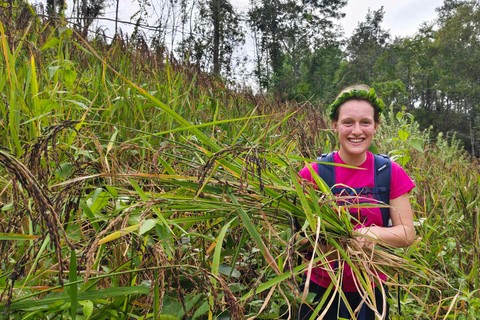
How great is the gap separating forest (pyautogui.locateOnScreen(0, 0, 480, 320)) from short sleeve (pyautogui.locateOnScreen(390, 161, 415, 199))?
12.7 inches

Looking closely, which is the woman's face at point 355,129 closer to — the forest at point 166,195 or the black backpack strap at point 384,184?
the black backpack strap at point 384,184

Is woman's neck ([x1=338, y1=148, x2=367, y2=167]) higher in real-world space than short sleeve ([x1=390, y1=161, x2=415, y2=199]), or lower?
higher

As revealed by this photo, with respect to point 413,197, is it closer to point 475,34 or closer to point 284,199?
point 284,199

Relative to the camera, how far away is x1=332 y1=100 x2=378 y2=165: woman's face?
1.67 meters

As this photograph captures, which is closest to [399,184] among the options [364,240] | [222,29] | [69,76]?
[364,240]

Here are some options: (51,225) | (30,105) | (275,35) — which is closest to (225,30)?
(275,35)

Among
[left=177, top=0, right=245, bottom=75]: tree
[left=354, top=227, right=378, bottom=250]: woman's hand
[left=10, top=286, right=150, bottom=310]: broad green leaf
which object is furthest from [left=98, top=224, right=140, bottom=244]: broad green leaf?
[left=177, top=0, right=245, bottom=75]: tree

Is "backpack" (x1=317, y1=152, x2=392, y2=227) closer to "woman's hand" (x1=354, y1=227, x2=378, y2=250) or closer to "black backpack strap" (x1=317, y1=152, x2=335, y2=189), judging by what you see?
"black backpack strap" (x1=317, y1=152, x2=335, y2=189)

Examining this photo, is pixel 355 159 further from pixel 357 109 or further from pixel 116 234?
pixel 116 234

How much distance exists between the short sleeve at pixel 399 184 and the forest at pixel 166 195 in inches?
12.7

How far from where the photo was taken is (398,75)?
152ft

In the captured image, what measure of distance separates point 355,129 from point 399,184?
0.34 meters

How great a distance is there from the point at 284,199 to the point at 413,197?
2.53 metres

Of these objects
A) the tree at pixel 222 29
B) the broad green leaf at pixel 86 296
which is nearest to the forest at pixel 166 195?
the broad green leaf at pixel 86 296
